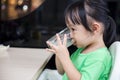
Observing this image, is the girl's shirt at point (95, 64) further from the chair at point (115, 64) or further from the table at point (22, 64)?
the table at point (22, 64)

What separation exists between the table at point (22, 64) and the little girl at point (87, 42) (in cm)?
19

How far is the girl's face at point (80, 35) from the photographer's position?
95cm

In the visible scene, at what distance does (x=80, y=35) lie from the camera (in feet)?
3.11

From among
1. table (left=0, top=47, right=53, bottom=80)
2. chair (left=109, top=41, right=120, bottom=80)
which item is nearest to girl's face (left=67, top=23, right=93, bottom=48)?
chair (left=109, top=41, right=120, bottom=80)

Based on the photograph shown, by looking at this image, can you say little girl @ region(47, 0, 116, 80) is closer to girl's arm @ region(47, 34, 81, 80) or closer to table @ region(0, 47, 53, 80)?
girl's arm @ region(47, 34, 81, 80)

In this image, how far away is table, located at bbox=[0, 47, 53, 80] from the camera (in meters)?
1.03

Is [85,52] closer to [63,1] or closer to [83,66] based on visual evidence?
[83,66]

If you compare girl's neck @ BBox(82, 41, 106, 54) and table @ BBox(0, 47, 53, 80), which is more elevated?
girl's neck @ BBox(82, 41, 106, 54)

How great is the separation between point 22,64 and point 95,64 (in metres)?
0.45

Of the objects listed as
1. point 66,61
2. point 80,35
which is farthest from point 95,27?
point 66,61

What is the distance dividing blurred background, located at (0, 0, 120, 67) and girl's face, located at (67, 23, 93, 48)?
73 cm

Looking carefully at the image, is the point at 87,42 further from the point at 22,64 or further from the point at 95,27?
the point at 22,64

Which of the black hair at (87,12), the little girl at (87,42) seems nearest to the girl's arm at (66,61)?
the little girl at (87,42)

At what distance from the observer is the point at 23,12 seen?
174cm
